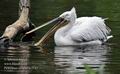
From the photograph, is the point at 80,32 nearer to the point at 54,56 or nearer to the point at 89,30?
the point at 89,30

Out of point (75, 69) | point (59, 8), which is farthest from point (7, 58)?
point (59, 8)

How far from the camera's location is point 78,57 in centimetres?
1066

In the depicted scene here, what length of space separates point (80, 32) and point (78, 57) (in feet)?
5.64

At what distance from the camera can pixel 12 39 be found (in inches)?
484

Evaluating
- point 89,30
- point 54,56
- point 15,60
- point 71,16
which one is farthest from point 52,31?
point 15,60

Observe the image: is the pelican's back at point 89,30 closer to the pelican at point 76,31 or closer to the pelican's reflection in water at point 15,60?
the pelican at point 76,31

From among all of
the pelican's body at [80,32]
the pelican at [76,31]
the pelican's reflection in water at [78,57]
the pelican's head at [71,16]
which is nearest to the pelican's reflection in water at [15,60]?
the pelican's reflection in water at [78,57]

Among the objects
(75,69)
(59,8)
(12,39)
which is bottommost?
(75,69)

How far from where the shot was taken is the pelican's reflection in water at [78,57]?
9.40 metres

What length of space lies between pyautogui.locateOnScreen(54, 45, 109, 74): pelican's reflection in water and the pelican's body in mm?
232

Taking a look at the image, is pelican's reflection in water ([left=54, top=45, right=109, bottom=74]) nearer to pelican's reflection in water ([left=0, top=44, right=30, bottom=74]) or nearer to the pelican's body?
the pelican's body

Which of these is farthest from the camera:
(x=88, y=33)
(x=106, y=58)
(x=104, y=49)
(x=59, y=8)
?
(x=59, y=8)

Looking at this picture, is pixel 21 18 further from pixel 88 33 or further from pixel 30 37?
pixel 88 33

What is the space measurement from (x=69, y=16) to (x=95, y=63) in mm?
3116
